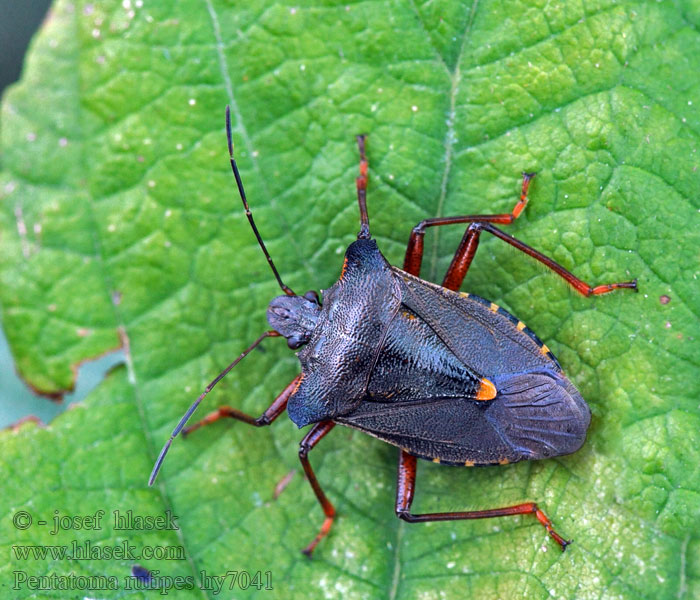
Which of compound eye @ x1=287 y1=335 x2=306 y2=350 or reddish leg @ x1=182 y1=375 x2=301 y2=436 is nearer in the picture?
compound eye @ x1=287 y1=335 x2=306 y2=350

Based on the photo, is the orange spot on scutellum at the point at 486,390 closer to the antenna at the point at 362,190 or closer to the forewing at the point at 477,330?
the forewing at the point at 477,330

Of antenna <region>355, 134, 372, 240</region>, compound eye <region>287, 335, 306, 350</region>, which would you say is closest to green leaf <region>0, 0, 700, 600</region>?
antenna <region>355, 134, 372, 240</region>

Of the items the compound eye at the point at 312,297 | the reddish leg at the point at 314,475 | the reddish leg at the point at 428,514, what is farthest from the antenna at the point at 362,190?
the reddish leg at the point at 428,514

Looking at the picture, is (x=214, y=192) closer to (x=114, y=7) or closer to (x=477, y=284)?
(x=114, y=7)

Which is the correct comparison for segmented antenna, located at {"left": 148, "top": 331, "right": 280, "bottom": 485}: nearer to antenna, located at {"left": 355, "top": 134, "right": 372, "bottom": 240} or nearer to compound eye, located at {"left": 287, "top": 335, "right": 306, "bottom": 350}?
compound eye, located at {"left": 287, "top": 335, "right": 306, "bottom": 350}

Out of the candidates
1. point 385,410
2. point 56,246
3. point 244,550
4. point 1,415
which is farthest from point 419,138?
point 1,415

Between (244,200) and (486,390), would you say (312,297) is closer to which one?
(244,200)
